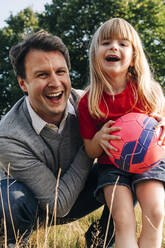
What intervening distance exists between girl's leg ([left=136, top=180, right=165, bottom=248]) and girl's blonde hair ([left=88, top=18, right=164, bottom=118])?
2.65 feet

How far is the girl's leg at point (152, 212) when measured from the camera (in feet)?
7.59

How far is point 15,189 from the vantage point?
2.77 m

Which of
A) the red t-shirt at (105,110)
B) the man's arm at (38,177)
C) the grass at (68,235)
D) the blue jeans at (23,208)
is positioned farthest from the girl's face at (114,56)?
the grass at (68,235)

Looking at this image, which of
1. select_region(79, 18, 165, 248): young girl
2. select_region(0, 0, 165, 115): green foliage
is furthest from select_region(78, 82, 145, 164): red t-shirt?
select_region(0, 0, 165, 115): green foliage

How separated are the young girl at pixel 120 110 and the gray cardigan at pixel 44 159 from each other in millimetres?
200

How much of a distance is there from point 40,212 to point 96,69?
1.67 metres

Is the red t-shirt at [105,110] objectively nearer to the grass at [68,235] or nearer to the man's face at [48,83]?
the man's face at [48,83]

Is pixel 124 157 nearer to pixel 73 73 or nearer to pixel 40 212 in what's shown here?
pixel 40 212

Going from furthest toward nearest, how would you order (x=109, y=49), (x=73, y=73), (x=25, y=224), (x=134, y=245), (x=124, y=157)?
(x=73, y=73), (x=109, y=49), (x=25, y=224), (x=124, y=157), (x=134, y=245)

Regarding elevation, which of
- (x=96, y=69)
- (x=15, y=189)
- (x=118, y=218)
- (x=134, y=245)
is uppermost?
(x=96, y=69)

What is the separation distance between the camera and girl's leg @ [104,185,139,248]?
7.52ft

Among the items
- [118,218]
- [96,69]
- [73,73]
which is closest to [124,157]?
[118,218]

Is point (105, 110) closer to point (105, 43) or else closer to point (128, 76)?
point (128, 76)

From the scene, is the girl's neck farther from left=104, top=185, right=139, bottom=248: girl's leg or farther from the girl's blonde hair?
left=104, top=185, right=139, bottom=248: girl's leg
